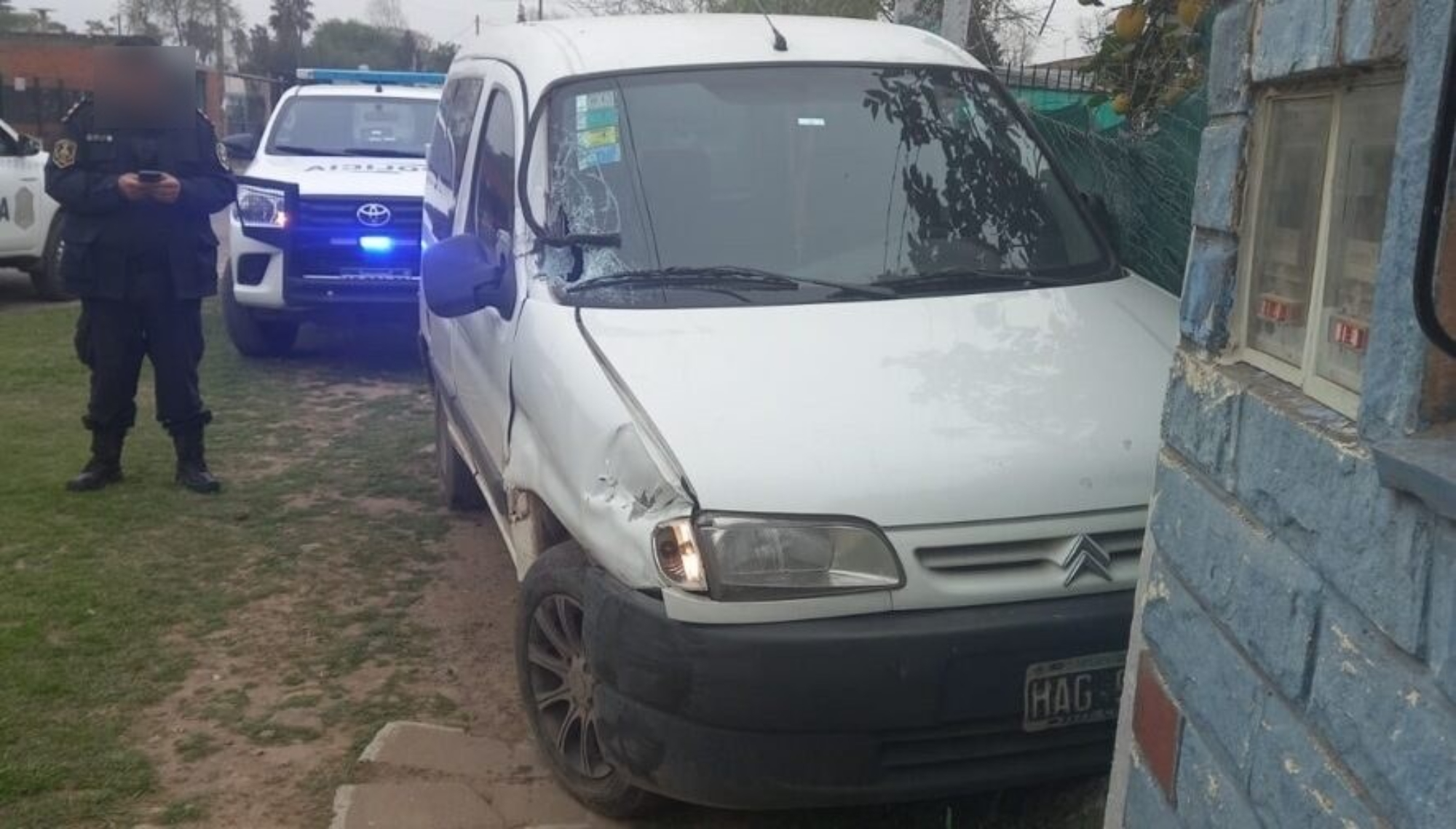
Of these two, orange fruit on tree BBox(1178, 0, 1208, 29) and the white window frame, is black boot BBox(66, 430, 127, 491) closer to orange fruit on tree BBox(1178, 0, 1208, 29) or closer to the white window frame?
orange fruit on tree BBox(1178, 0, 1208, 29)

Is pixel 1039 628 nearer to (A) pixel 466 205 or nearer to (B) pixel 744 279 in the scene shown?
(B) pixel 744 279

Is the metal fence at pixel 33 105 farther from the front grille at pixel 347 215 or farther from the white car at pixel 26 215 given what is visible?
the front grille at pixel 347 215

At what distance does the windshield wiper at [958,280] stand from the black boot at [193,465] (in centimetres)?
363

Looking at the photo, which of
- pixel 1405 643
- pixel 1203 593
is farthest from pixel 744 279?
pixel 1405 643

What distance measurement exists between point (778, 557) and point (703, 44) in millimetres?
2089

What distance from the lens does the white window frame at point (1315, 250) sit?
66.4 inches

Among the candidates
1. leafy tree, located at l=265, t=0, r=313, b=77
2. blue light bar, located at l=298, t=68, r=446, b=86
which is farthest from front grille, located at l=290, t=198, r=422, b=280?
leafy tree, located at l=265, t=0, r=313, b=77

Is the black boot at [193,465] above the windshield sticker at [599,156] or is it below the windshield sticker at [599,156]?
below

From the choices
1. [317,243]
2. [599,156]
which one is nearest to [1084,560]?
[599,156]

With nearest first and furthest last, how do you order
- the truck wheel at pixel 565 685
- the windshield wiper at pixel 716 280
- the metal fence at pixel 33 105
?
the truck wheel at pixel 565 685
the windshield wiper at pixel 716 280
the metal fence at pixel 33 105

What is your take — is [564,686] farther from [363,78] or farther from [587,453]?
[363,78]

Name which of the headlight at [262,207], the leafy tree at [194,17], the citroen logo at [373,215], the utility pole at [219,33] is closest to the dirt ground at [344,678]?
the citroen logo at [373,215]

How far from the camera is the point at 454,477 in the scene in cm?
602

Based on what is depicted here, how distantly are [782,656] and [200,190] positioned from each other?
159 inches
